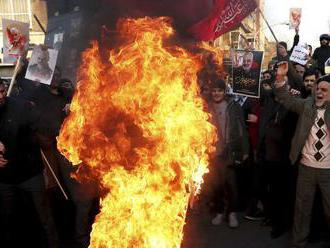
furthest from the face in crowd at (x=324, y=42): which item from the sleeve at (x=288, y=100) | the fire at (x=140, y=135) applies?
the fire at (x=140, y=135)

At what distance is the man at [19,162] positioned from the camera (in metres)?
4.66

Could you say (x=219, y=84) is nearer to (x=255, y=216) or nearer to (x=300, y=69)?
(x=300, y=69)

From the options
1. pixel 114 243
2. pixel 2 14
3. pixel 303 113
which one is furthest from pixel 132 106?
pixel 2 14

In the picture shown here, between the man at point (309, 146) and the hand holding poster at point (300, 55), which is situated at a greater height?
the hand holding poster at point (300, 55)

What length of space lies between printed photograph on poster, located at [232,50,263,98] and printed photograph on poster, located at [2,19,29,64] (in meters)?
3.12

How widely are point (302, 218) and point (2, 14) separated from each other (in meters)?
19.2

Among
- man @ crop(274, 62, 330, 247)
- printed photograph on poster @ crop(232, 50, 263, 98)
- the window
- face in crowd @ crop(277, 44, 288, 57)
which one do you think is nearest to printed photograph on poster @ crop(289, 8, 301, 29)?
face in crowd @ crop(277, 44, 288, 57)

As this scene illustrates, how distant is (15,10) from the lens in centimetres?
2081

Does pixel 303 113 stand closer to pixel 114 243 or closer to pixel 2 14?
pixel 114 243

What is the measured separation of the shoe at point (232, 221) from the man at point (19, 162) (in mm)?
2463

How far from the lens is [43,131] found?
205 inches

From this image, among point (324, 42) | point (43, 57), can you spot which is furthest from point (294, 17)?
point (43, 57)

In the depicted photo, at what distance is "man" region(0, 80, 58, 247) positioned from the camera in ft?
15.3

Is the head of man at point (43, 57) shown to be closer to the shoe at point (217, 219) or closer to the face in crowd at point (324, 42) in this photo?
the shoe at point (217, 219)
